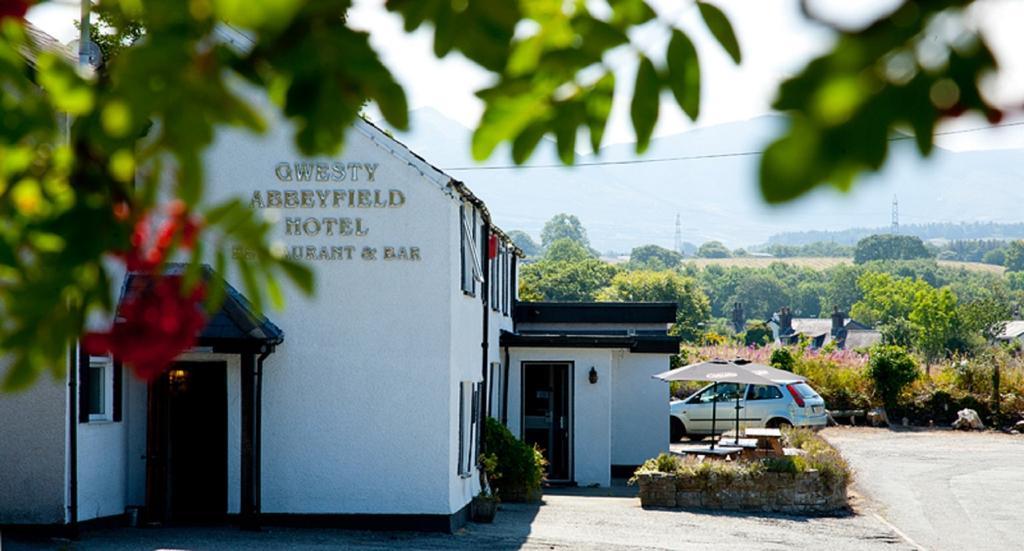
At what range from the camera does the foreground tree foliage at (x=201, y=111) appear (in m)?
2.03

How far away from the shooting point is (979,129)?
1710mm

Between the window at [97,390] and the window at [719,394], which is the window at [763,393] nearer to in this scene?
the window at [719,394]

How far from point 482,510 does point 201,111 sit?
17294 mm

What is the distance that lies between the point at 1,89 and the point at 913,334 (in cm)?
9161

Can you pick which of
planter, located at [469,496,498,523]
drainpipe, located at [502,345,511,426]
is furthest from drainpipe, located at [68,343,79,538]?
drainpipe, located at [502,345,511,426]

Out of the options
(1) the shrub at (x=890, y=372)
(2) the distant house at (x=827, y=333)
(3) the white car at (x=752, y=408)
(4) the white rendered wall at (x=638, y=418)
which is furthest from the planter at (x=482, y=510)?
(2) the distant house at (x=827, y=333)

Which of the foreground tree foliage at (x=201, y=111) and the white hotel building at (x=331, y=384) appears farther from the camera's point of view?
the white hotel building at (x=331, y=384)

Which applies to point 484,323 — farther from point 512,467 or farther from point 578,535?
point 578,535

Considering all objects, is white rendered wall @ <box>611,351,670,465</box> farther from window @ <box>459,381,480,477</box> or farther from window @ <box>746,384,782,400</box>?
window @ <box>459,381,480,477</box>

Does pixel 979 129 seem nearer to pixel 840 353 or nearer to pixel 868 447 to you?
pixel 868 447

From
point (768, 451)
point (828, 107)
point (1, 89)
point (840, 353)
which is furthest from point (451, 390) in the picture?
point (840, 353)

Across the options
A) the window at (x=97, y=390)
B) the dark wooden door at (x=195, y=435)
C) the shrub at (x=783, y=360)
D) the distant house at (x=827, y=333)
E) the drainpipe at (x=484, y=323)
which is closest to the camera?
the window at (x=97, y=390)

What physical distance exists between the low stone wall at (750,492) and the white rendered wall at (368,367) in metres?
5.31

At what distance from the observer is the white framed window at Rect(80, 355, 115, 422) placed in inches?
639
